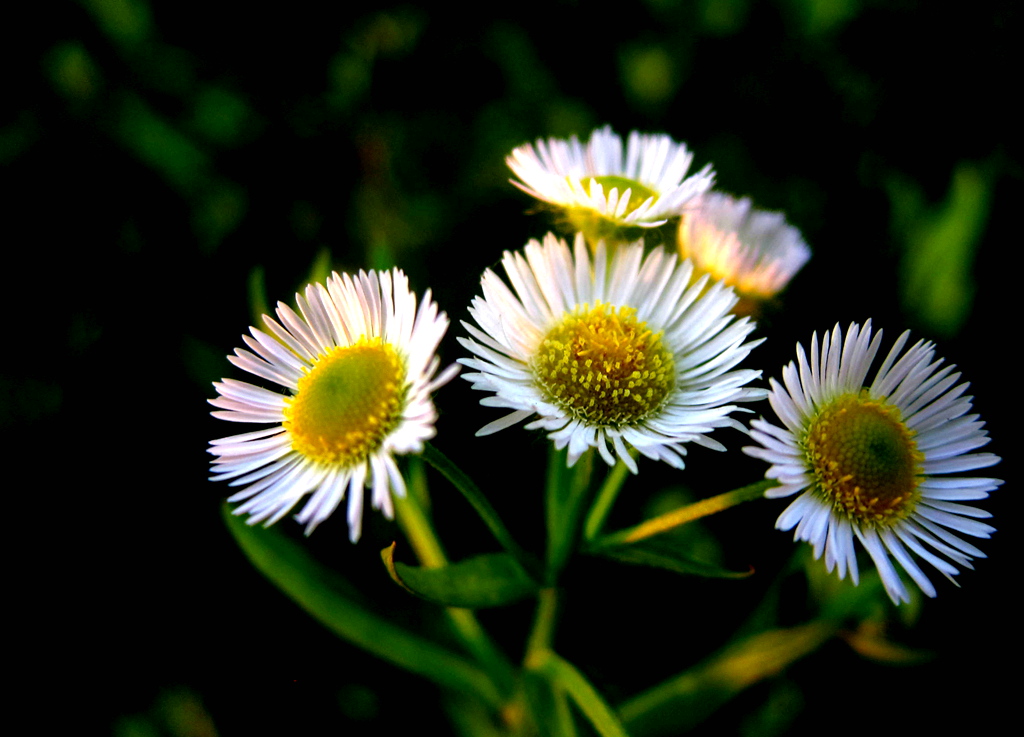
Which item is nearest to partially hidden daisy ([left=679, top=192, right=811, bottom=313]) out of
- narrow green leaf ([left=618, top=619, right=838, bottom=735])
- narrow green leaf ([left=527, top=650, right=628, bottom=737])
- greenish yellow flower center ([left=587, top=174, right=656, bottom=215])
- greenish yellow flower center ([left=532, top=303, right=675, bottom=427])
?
greenish yellow flower center ([left=587, top=174, right=656, bottom=215])

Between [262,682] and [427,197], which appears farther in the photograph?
[427,197]

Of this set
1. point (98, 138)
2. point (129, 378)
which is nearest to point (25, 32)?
point (98, 138)

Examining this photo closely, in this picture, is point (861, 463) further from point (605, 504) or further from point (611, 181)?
point (611, 181)

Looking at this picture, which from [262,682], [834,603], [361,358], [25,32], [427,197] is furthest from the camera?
[427,197]

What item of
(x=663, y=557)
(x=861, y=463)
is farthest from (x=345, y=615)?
(x=861, y=463)

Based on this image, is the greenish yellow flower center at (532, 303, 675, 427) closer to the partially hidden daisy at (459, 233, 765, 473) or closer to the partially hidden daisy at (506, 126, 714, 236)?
the partially hidden daisy at (459, 233, 765, 473)

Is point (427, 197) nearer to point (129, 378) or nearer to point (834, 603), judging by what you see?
point (129, 378)

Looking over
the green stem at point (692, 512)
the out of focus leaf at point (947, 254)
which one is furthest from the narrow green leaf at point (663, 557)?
the out of focus leaf at point (947, 254)
